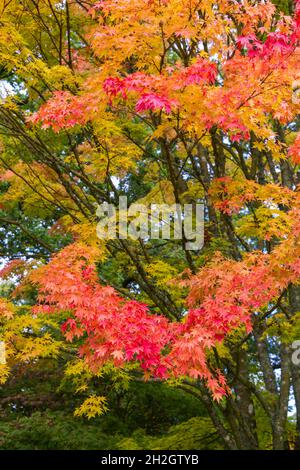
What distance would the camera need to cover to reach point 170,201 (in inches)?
320

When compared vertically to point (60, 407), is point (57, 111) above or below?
above

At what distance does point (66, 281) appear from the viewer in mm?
4453

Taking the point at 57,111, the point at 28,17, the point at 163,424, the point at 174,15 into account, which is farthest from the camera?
the point at 163,424

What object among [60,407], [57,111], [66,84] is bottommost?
[60,407]

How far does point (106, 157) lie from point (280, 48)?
92.7 inches

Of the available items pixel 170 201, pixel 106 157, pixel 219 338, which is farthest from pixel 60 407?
pixel 219 338

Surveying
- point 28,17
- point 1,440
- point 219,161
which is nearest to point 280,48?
point 219,161

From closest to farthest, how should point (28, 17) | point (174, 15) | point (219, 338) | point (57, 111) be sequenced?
point (219, 338), point (174, 15), point (57, 111), point (28, 17)

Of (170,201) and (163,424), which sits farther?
(163,424)
